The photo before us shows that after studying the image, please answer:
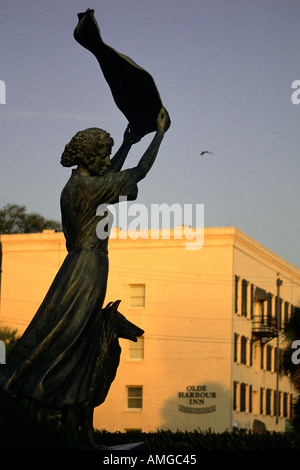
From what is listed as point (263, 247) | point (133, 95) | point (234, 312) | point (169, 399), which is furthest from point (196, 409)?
point (133, 95)

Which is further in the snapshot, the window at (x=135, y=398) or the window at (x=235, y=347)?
the window at (x=135, y=398)

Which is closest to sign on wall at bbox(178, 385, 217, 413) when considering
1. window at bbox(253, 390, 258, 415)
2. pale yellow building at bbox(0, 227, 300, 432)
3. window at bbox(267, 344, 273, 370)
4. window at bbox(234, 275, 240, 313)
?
pale yellow building at bbox(0, 227, 300, 432)

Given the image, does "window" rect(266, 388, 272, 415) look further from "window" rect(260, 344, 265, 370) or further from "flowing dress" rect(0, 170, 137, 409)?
"flowing dress" rect(0, 170, 137, 409)

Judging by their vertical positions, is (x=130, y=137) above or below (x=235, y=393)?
above

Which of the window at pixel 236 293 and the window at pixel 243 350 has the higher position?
the window at pixel 236 293

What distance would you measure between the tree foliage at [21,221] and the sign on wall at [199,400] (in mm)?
23625

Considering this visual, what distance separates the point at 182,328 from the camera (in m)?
57.6

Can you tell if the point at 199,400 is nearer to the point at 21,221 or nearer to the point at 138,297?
the point at 138,297

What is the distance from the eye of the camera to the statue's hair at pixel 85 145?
30.6ft

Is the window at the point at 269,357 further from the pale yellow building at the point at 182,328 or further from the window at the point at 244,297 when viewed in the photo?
the window at the point at 244,297

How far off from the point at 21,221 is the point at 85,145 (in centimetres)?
6770

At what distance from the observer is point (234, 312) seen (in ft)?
191

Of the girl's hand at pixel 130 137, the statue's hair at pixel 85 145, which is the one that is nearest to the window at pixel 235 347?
the girl's hand at pixel 130 137

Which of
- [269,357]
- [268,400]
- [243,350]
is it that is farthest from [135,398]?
[269,357]
